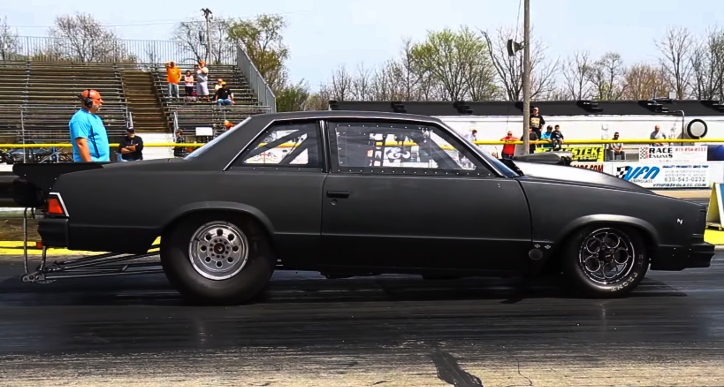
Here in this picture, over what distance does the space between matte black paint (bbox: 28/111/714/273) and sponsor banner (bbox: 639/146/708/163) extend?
11.1m

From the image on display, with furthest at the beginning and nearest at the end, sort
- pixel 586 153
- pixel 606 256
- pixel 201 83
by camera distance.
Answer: pixel 201 83
pixel 586 153
pixel 606 256

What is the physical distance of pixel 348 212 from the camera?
4.94 m

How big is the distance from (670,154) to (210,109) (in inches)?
642

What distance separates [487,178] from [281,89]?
4608cm

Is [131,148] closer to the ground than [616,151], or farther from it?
farther from it

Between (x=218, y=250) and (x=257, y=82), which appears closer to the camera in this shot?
(x=218, y=250)

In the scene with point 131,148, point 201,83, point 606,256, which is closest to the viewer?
point 606,256

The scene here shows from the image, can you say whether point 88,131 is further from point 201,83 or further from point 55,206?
point 201,83

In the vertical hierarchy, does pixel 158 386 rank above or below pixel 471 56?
below

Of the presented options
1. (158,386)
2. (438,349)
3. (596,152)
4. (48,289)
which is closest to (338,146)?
(438,349)

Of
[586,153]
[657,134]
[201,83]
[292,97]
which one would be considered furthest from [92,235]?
Result: [292,97]

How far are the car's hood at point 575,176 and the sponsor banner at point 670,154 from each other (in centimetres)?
1060

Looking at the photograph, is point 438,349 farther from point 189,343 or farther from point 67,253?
point 67,253

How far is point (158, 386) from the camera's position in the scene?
3516 mm
